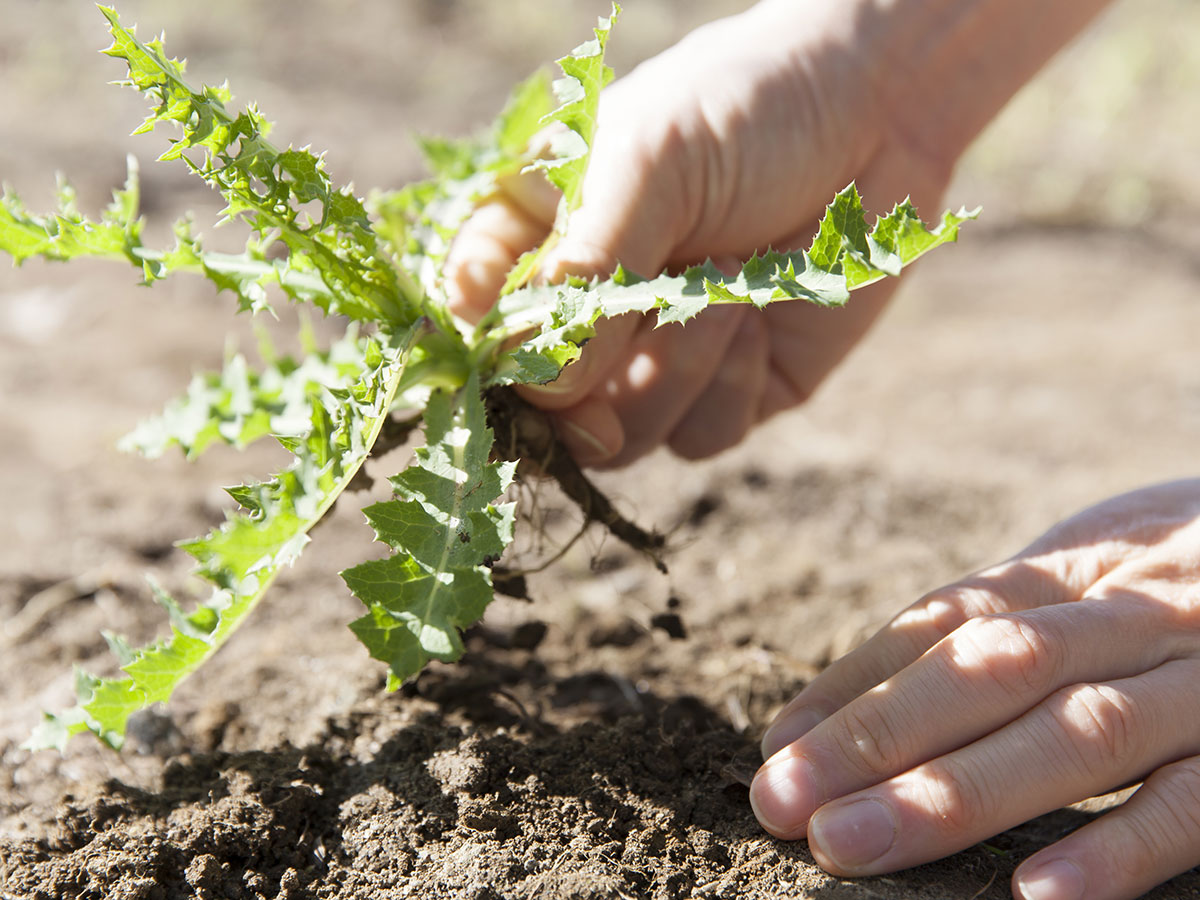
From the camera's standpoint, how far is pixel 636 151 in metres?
2.07

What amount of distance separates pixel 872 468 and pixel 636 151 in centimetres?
153

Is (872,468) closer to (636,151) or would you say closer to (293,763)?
(636,151)

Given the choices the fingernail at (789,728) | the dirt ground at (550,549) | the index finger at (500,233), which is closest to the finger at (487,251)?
the index finger at (500,233)

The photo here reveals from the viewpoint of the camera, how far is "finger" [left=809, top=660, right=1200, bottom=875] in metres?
1.40

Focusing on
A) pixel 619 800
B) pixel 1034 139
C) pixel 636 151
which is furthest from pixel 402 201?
pixel 1034 139

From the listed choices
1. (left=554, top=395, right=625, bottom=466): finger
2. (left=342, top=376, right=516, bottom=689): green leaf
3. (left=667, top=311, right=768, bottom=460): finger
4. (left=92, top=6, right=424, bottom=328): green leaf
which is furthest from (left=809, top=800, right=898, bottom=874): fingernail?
(left=667, top=311, right=768, bottom=460): finger

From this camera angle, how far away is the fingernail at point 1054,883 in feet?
4.50

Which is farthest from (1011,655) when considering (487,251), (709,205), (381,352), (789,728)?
(487,251)

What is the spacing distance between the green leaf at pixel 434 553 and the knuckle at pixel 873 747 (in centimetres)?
62

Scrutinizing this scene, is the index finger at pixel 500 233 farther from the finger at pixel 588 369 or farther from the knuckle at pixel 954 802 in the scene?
the knuckle at pixel 954 802

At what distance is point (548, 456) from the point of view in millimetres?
2043

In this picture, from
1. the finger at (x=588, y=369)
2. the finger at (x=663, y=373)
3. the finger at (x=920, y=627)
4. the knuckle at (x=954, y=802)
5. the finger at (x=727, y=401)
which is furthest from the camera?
the finger at (x=727, y=401)

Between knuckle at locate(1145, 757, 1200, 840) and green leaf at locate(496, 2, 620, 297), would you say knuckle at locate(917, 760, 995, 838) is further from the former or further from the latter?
green leaf at locate(496, 2, 620, 297)

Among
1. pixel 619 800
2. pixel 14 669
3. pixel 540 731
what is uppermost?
pixel 14 669
